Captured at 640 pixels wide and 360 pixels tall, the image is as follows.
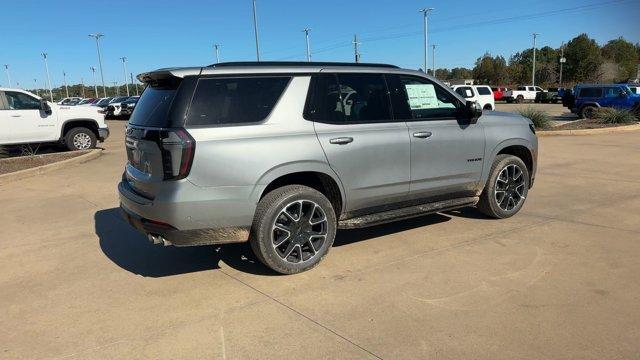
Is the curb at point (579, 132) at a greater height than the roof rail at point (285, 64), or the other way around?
the roof rail at point (285, 64)

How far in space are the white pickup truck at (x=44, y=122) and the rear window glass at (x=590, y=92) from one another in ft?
68.6

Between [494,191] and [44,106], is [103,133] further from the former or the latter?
[494,191]

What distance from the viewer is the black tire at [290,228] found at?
161 inches

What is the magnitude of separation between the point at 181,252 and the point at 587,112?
71.7 ft

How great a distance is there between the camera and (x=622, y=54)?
312 ft

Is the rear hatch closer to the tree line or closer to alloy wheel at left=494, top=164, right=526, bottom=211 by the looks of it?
alloy wheel at left=494, top=164, right=526, bottom=211

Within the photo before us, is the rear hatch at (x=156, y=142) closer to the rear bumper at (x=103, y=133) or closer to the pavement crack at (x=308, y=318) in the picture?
the pavement crack at (x=308, y=318)

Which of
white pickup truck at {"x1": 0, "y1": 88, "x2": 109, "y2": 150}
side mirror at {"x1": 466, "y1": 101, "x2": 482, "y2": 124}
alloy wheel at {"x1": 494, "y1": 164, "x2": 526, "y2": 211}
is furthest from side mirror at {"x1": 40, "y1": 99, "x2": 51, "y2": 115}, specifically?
alloy wheel at {"x1": 494, "y1": 164, "x2": 526, "y2": 211}

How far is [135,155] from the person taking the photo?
428 cm

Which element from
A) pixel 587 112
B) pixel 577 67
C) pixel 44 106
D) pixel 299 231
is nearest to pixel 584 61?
pixel 577 67

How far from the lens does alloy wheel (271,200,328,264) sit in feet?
13.8

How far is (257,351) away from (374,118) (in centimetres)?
250

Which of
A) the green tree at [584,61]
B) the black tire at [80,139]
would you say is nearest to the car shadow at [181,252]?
the black tire at [80,139]

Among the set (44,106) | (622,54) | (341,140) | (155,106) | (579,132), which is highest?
(622,54)
